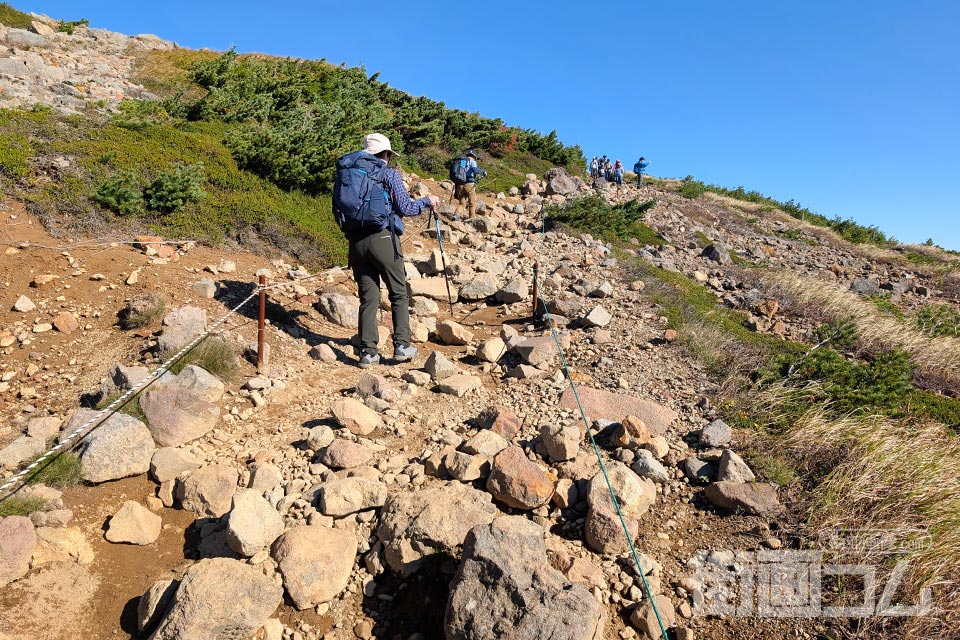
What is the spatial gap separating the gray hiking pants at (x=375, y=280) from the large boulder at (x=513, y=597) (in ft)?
11.3

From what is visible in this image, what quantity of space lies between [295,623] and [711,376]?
16.7ft

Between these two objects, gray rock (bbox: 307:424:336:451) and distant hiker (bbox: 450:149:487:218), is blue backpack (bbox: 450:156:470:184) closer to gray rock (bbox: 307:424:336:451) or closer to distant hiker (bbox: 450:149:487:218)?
distant hiker (bbox: 450:149:487:218)

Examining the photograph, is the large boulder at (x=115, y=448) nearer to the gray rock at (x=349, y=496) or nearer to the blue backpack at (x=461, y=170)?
the gray rock at (x=349, y=496)

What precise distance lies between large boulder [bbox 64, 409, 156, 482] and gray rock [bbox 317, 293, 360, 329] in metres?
3.21

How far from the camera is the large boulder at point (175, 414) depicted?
4.16 m

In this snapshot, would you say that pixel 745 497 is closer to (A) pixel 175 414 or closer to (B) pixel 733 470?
(B) pixel 733 470

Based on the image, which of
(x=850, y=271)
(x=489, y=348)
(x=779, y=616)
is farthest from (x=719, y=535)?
(x=850, y=271)

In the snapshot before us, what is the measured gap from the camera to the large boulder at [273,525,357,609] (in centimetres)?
301

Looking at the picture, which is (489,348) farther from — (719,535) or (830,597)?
(830,597)

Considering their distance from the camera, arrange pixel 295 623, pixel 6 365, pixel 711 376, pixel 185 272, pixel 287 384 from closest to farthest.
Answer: pixel 295 623, pixel 6 365, pixel 287 384, pixel 711 376, pixel 185 272

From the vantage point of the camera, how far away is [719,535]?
378cm

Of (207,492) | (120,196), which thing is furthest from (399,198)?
(120,196)

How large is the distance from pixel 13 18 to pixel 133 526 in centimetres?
2101

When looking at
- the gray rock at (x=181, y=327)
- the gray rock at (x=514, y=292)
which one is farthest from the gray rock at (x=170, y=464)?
the gray rock at (x=514, y=292)
